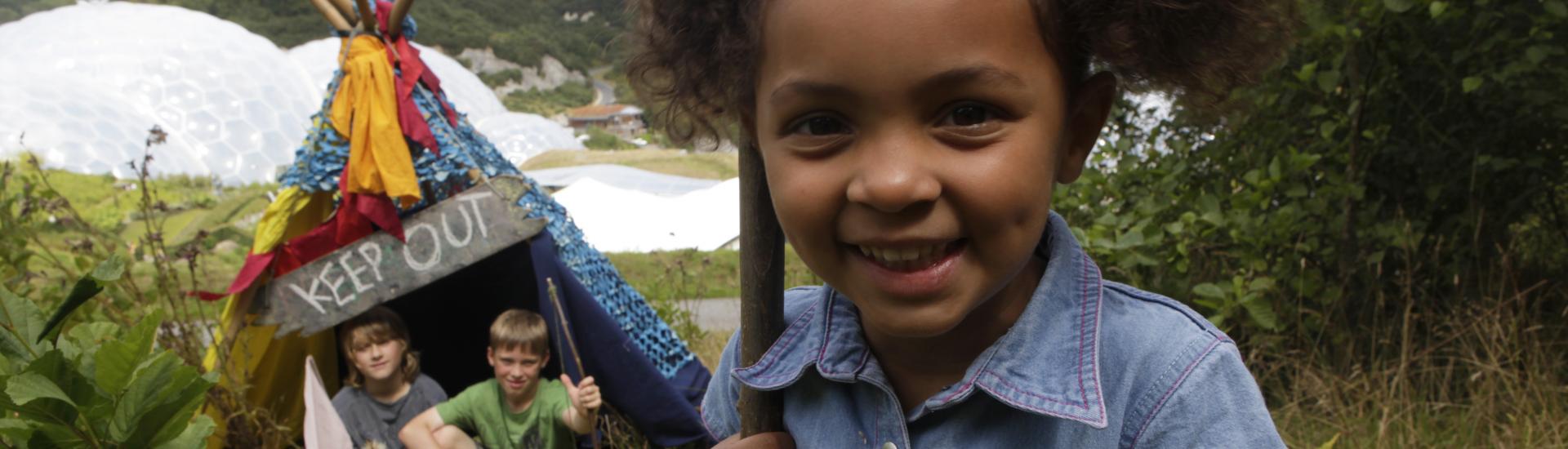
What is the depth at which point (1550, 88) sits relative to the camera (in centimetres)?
324

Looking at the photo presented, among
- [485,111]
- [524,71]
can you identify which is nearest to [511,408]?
[485,111]

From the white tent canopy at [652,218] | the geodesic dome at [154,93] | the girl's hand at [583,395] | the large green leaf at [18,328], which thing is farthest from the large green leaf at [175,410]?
the geodesic dome at [154,93]

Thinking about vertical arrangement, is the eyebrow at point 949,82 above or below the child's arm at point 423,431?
above

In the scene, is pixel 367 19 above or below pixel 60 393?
above

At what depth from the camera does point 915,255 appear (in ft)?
3.70

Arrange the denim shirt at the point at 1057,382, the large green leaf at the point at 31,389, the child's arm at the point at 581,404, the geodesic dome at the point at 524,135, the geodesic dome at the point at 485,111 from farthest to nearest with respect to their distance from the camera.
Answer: the geodesic dome at the point at 485,111
the geodesic dome at the point at 524,135
the child's arm at the point at 581,404
the denim shirt at the point at 1057,382
the large green leaf at the point at 31,389

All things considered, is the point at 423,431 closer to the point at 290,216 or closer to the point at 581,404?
the point at 581,404

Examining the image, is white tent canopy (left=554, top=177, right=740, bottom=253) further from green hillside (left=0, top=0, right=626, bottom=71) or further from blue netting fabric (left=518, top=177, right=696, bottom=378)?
green hillside (left=0, top=0, right=626, bottom=71)

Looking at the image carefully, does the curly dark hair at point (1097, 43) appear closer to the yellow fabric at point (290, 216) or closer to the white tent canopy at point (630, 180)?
the yellow fabric at point (290, 216)

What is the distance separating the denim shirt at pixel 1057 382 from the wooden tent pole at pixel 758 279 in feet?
0.07

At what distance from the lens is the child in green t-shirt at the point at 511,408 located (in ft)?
11.8

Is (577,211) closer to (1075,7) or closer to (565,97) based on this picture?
(1075,7)

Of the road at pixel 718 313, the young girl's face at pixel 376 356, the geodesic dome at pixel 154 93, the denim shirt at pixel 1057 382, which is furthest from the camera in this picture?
the geodesic dome at pixel 154 93

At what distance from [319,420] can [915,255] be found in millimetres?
2717
